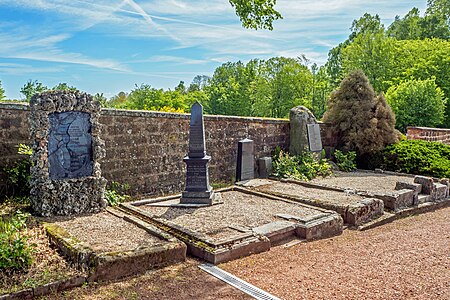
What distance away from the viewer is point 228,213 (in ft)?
21.3

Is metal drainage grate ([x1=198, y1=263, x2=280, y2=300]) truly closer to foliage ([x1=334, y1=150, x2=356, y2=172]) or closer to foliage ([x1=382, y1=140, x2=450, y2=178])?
foliage ([x1=334, y1=150, x2=356, y2=172])

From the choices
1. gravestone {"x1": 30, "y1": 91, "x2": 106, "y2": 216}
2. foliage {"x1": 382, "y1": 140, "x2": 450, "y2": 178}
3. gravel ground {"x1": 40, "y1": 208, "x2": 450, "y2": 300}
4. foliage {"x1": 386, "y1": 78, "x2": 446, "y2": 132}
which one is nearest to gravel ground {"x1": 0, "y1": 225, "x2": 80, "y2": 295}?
gravel ground {"x1": 40, "y1": 208, "x2": 450, "y2": 300}

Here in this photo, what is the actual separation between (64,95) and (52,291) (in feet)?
11.0

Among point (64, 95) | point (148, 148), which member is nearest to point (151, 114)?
point (148, 148)

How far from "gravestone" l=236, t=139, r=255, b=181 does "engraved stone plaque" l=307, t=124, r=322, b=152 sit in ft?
8.10

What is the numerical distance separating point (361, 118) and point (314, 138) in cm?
199

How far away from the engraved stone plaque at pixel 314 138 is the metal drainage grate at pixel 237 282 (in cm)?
741

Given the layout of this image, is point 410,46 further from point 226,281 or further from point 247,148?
point 226,281

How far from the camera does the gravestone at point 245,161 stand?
9.42 metres

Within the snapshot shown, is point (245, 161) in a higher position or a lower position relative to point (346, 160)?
higher

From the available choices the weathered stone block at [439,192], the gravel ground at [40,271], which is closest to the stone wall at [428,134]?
the weathered stone block at [439,192]

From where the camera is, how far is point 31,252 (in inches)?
168

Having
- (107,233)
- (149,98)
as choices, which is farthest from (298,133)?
(149,98)

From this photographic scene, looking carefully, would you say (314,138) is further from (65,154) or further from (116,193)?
(65,154)
